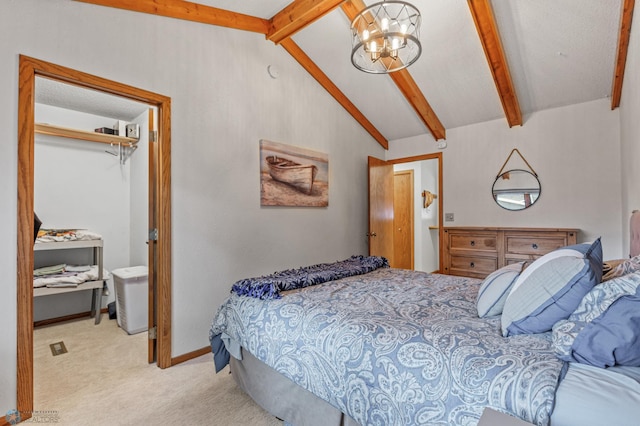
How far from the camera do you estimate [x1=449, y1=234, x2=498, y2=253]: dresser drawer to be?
3775 mm

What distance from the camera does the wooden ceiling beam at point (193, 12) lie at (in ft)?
7.66

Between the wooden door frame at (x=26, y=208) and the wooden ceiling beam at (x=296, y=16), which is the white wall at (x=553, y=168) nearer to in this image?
the wooden ceiling beam at (x=296, y=16)

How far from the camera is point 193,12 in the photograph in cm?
267

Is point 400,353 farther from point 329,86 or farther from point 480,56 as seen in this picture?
point 329,86

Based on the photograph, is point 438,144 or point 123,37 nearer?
point 123,37

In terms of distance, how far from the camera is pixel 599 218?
134 inches

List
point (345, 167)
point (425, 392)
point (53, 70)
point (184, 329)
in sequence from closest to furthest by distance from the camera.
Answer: point (425, 392)
point (53, 70)
point (184, 329)
point (345, 167)

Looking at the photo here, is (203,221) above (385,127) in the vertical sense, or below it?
below

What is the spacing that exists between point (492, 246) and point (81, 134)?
505 cm

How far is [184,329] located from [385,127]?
3.75 metres

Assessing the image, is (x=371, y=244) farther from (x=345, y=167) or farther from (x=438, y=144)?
(x=438, y=144)

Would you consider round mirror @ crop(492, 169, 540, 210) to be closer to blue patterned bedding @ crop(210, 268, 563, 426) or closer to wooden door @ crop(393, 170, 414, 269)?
wooden door @ crop(393, 170, 414, 269)

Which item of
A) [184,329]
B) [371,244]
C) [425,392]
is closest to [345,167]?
[371,244]

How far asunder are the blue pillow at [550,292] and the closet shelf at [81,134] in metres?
4.25
